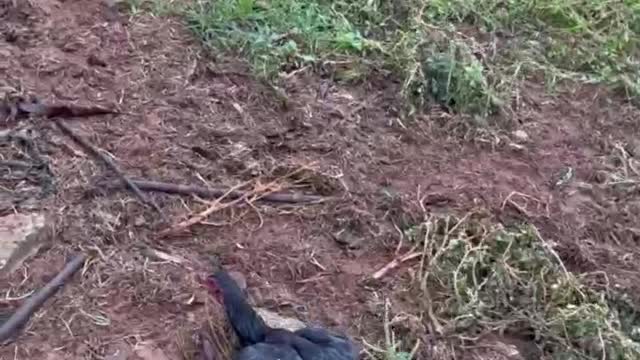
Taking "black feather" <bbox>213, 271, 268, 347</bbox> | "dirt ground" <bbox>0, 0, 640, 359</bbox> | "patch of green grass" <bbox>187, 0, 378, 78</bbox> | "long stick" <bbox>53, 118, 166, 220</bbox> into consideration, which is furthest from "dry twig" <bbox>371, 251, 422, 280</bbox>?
"patch of green grass" <bbox>187, 0, 378, 78</bbox>

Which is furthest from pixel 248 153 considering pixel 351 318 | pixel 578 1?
pixel 578 1

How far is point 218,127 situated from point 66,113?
521mm

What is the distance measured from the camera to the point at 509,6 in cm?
475

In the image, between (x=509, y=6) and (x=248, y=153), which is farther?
(x=509, y=6)

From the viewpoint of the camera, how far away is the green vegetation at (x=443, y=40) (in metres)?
4.07

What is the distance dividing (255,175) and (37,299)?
0.93 m

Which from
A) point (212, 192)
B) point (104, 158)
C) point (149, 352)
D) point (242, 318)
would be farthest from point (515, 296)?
point (104, 158)

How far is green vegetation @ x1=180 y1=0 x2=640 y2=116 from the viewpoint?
13.3 ft

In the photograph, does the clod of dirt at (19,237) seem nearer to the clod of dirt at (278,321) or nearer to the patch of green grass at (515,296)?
the clod of dirt at (278,321)

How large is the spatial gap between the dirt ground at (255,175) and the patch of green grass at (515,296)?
105 millimetres

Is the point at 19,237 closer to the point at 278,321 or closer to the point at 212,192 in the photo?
the point at 212,192

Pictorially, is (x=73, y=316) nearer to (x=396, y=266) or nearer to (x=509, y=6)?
(x=396, y=266)

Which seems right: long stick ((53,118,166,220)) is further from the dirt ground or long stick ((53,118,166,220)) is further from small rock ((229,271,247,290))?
small rock ((229,271,247,290))

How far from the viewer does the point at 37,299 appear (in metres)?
2.82
